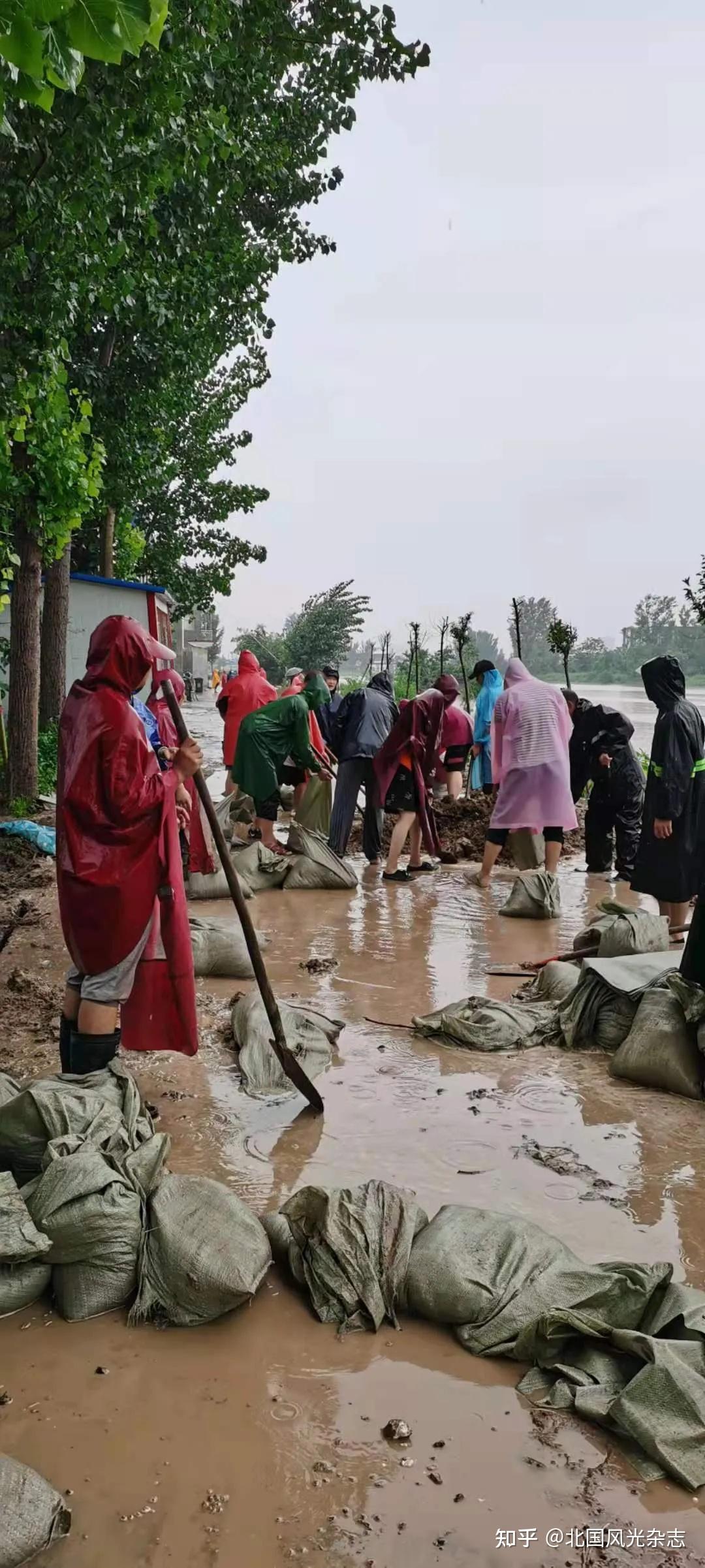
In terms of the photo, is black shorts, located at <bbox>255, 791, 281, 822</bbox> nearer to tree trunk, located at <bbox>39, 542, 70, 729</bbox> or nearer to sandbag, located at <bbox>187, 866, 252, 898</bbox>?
sandbag, located at <bbox>187, 866, 252, 898</bbox>

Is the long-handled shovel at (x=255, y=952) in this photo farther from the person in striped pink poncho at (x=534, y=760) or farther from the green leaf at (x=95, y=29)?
the person in striped pink poncho at (x=534, y=760)

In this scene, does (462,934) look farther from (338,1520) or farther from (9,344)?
(9,344)

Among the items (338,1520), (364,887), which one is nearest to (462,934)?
(364,887)

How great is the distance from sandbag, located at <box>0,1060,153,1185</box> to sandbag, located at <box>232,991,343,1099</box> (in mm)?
948

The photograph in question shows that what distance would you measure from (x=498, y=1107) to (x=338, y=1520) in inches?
80.0

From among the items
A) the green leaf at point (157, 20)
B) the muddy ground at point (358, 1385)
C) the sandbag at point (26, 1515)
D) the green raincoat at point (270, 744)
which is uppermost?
the green leaf at point (157, 20)

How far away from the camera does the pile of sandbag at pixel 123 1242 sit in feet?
7.95

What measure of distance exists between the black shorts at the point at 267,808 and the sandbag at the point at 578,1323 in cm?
598

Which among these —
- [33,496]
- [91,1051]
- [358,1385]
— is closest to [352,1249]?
[358,1385]

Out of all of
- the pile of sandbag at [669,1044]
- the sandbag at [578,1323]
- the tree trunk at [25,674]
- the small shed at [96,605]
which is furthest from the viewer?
the small shed at [96,605]

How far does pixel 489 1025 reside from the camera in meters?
4.45

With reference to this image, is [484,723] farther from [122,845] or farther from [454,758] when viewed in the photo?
[122,845]

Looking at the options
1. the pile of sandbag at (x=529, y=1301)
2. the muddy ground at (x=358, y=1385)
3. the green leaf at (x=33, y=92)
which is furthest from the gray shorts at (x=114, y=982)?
the green leaf at (x=33, y=92)

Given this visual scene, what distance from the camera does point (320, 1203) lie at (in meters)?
2.56
